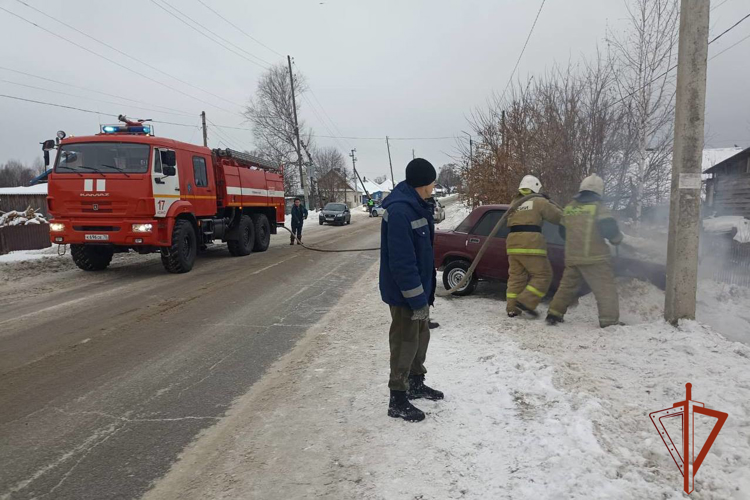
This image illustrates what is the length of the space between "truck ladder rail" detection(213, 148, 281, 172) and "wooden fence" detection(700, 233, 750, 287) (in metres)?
11.8

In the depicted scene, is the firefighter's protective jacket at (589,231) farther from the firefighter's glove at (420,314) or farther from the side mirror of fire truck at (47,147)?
the side mirror of fire truck at (47,147)

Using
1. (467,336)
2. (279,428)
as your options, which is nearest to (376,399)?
(279,428)

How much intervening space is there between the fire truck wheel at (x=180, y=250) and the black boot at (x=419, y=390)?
772 centimetres

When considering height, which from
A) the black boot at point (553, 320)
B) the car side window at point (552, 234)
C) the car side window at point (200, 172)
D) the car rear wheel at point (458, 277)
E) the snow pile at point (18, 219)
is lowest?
the black boot at point (553, 320)

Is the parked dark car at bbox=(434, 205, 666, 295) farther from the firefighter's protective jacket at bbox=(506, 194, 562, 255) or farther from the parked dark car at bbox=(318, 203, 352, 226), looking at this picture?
the parked dark car at bbox=(318, 203, 352, 226)

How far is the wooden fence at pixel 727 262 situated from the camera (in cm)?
900

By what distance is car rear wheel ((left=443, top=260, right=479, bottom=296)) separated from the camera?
24.5 feet

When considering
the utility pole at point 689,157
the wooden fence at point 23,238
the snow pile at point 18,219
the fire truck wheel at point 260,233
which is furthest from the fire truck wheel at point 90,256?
the utility pole at point 689,157

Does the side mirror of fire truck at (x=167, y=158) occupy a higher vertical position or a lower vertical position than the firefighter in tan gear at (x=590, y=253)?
higher

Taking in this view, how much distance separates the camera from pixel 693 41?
4734mm

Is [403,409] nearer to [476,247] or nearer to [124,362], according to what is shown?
[124,362]

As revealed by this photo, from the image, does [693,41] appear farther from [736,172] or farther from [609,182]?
[736,172]

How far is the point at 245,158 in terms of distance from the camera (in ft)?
47.4

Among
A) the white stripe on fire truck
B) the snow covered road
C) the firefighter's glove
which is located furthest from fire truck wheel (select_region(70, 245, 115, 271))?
the firefighter's glove
